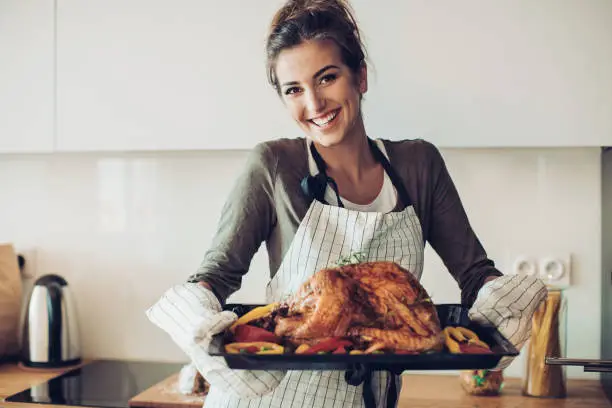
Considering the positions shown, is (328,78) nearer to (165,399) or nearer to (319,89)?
(319,89)

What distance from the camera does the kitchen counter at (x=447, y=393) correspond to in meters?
1.80

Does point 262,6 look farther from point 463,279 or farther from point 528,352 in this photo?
point 528,352

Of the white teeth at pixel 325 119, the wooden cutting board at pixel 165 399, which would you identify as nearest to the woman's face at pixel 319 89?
the white teeth at pixel 325 119

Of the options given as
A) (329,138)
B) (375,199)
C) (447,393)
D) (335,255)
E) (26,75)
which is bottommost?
(447,393)

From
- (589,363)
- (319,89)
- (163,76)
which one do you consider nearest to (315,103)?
(319,89)

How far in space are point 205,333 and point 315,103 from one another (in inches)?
18.5

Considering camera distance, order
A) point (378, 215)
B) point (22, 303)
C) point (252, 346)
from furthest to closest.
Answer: point (22, 303), point (378, 215), point (252, 346)

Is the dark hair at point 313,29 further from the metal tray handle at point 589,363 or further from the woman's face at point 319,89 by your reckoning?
the metal tray handle at point 589,363

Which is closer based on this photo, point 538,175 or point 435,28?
point 435,28

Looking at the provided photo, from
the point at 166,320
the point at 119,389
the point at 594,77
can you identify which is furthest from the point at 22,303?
the point at 594,77

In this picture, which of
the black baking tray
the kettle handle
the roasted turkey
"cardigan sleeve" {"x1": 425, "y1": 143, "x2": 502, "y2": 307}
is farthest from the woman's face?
the kettle handle

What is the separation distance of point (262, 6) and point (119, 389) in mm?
1032

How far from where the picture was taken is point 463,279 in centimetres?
141

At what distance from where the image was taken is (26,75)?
2.01 metres
